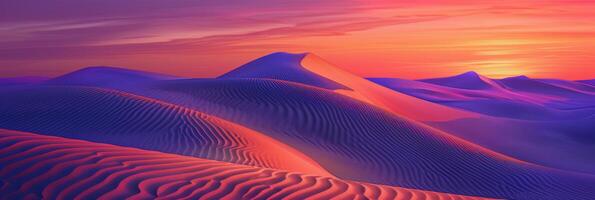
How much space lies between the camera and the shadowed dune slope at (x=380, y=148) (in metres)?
17.6

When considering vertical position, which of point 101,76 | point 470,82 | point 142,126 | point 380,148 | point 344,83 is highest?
point 470,82

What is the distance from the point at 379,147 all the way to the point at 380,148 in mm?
98

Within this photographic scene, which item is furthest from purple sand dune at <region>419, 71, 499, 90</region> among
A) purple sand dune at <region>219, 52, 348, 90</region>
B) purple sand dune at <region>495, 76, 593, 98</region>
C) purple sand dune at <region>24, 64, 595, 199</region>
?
purple sand dune at <region>24, 64, 595, 199</region>

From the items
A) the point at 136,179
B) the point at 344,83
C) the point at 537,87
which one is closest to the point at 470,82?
the point at 537,87

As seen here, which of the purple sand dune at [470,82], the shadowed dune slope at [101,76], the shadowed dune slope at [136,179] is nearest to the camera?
the shadowed dune slope at [136,179]

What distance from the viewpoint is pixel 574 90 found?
119 metres

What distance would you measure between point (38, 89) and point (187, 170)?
1818cm

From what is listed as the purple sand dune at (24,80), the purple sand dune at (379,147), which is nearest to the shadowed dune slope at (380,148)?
the purple sand dune at (379,147)

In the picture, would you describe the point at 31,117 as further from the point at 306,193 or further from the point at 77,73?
the point at 77,73

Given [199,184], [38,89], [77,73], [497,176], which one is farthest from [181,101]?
[77,73]

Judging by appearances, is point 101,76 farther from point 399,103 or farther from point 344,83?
point 399,103

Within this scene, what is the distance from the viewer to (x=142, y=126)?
1720cm

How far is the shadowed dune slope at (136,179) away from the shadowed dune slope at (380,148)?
27.6 feet

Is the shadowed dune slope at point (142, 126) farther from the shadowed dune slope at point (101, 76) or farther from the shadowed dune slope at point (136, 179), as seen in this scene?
the shadowed dune slope at point (101, 76)
